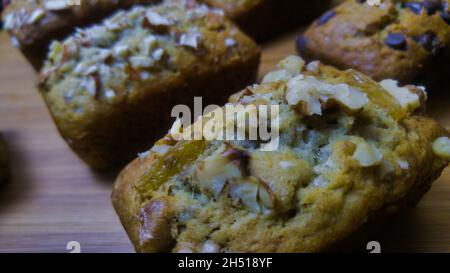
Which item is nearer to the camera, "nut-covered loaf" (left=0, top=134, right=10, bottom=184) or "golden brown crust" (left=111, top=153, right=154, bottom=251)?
"golden brown crust" (left=111, top=153, right=154, bottom=251)

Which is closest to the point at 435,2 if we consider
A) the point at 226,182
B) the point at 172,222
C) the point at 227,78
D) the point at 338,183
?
the point at 227,78

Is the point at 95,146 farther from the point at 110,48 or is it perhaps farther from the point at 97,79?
the point at 110,48

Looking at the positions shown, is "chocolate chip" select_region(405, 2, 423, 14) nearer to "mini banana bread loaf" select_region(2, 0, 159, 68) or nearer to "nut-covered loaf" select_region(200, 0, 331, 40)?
"nut-covered loaf" select_region(200, 0, 331, 40)

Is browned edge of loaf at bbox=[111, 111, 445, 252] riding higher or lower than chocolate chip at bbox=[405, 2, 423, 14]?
lower

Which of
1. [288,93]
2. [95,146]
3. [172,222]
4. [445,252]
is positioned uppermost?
[288,93]

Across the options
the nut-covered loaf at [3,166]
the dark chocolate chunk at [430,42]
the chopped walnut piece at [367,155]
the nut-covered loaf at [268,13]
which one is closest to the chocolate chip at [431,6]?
the dark chocolate chunk at [430,42]

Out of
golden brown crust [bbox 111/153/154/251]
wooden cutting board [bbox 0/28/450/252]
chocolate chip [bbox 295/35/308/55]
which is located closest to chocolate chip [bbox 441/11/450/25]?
wooden cutting board [bbox 0/28/450/252]

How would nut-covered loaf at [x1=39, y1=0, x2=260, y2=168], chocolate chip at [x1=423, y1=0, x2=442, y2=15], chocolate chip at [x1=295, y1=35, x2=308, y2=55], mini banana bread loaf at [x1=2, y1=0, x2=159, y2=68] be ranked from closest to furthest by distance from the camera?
nut-covered loaf at [x1=39, y1=0, x2=260, y2=168], chocolate chip at [x1=423, y1=0, x2=442, y2=15], chocolate chip at [x1=295, y1=35, x2=308, y2=55], mini banana bread loaf at [x1=2, y1=0, x2=159, y2=68]
